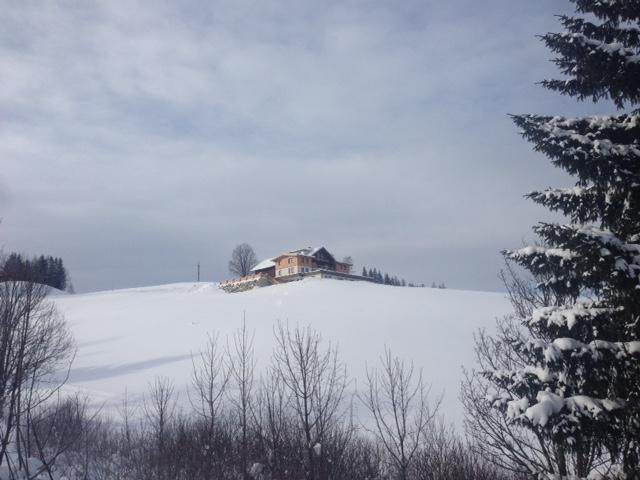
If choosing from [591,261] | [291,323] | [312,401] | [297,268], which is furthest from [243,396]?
[297,268]

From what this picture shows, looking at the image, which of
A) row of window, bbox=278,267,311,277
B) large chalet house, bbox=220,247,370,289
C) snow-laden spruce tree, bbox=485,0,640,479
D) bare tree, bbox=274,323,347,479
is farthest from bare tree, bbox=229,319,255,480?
row of window, bbox=278,267,311,277

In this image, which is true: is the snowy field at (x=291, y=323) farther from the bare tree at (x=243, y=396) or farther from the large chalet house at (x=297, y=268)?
the large chalet house at (x=297, y=268)

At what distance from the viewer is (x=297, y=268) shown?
82.9m

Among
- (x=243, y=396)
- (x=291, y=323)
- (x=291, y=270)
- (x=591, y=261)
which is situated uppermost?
(x=291, y=270)

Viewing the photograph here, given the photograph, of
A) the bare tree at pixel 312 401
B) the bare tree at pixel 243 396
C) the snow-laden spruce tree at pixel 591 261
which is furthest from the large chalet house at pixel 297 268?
the snow-laden spruce tree at pixel 591 261

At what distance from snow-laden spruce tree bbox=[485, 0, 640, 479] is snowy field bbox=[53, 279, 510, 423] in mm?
17062

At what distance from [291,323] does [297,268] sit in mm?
36734

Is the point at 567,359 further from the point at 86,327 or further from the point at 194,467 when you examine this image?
the point at 86,327

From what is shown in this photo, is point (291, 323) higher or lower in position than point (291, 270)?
lower

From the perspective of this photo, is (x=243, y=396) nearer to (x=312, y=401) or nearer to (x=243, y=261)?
(x=312, y=401)

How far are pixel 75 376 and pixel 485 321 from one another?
33804 millimetres

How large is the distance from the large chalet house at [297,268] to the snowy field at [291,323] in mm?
8185

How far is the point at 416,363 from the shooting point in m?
32.8

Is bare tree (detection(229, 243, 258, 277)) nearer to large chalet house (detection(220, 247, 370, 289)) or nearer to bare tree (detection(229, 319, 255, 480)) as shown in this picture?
large chalet house (detection(220, 247, 370, 289))
